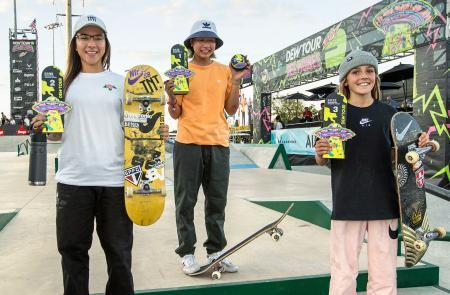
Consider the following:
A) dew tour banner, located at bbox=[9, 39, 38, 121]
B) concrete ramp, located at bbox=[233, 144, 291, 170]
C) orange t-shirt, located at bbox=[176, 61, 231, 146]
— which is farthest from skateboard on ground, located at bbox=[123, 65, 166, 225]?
dew tour banner, located at bbox=[9, 39, 38, 121]

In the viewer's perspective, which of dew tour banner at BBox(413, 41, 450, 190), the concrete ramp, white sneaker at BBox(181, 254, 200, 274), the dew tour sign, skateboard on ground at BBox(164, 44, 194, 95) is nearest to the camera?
skateboard on ground at BBox(164, 44, 194, 95)

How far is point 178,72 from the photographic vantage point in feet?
8.28

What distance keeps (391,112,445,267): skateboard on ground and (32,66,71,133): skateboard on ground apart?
1576mm

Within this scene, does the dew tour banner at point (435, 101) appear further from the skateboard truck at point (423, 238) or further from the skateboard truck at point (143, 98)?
the skateboard truck at point (143, 98)

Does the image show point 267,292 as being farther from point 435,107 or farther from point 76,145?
point 435,107

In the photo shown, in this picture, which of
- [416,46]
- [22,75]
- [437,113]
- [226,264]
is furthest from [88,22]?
[22,75]

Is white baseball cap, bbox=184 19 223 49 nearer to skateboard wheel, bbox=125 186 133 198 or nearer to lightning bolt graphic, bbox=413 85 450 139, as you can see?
skateboard wheel, bbox=125 186 133 198

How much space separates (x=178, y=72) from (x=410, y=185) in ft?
4.54

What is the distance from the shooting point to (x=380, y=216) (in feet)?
6.84

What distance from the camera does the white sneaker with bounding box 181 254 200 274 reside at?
2.64 metres

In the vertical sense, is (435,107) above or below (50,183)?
above

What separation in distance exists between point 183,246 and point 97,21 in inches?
56.2

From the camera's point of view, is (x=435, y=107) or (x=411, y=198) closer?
(x=411, y=198)

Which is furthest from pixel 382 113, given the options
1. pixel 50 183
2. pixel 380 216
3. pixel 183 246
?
pixel 50 183
